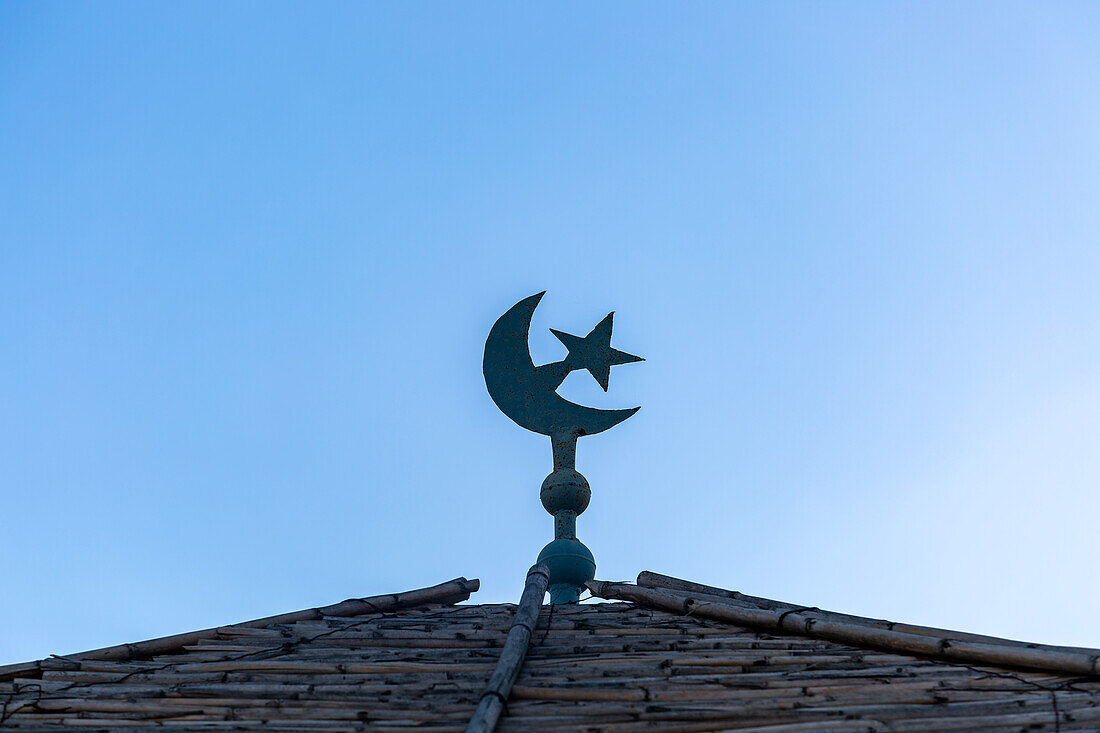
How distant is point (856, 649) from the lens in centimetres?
586

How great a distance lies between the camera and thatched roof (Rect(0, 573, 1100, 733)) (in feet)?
15.0

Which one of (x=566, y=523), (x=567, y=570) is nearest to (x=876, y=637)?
(x=567, y=570)

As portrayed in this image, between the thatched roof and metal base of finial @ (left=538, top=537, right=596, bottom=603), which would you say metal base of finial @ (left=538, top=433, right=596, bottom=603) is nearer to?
metal base of finial @ (left=538, top=537, right=596, bottom=603)

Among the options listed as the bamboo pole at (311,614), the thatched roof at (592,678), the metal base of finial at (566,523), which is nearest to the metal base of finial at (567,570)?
the metal base of finial at (566,523)

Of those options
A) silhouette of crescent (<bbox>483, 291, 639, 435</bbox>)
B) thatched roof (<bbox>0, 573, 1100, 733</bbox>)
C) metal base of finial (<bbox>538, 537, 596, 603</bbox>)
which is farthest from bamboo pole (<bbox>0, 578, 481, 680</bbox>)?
silhouette of crescent (<bbox>483, 291, 639, 435</bbox>)

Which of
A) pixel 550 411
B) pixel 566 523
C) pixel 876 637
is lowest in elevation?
pixel 876 637

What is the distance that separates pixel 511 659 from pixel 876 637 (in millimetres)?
1795

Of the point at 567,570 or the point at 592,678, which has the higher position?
the point at 567,570

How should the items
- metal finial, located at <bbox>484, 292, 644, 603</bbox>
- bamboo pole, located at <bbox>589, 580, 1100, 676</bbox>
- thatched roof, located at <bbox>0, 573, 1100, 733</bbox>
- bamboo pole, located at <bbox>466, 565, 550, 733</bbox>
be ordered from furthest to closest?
metal finial, located at <bbox>484, 292, 644, 603</bbox> → bamboo pole, located at <bbox>589, 580, 1100, 676</bbox> → thatched roof, located at <bbox>0, 573, 1100, 733</bbox> → bamboo pole, located at <bbox>466, 565, 550, 733</bbox>

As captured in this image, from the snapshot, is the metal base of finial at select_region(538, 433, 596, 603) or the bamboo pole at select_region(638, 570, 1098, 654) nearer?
the bamboo pole at select_region(638, 570, 1098, 654)

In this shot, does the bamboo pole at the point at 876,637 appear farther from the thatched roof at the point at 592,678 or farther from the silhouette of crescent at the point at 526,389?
the silhouette of crescent at the point at 526,389

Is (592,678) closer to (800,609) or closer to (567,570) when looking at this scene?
(800,609)

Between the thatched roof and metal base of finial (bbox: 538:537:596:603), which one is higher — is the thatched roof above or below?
below

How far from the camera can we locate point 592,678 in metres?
5.27
